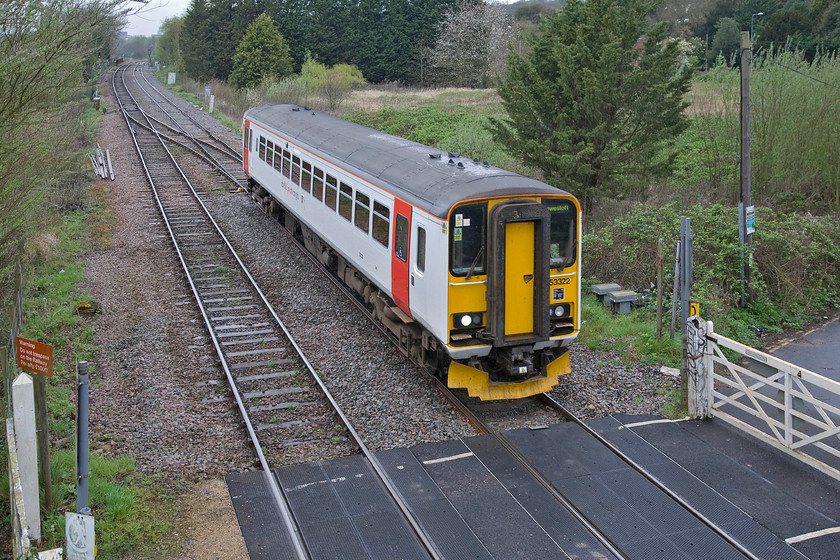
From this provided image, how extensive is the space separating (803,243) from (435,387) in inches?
343

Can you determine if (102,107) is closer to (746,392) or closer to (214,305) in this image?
(214,305)

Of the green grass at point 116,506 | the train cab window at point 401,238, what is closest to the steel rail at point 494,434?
the train cab window at point 401,238

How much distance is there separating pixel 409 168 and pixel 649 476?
511cm

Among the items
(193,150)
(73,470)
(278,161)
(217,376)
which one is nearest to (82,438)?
(73,470)

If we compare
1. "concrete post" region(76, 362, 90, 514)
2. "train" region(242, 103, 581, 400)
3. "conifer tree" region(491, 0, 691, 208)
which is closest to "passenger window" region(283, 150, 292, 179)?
"conifer tree" region(491, 0, 691, 208)

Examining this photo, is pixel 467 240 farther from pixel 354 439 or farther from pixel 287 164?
pixel 287 164

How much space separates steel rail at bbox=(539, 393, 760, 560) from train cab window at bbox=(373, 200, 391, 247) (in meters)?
3.01

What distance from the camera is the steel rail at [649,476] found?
6.57 m

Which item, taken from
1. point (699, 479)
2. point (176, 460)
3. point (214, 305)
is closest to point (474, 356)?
point (699, 479)

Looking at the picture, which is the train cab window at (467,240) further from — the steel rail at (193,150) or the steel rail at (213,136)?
the steel rail at (213,136)

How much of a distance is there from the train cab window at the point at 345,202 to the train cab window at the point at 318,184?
3.68 ft

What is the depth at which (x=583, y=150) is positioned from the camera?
15258mm

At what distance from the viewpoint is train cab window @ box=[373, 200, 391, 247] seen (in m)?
10.4

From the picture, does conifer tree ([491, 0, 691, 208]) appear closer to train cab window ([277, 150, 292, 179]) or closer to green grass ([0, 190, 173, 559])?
train cab window ([277, 150, 292, 179])
